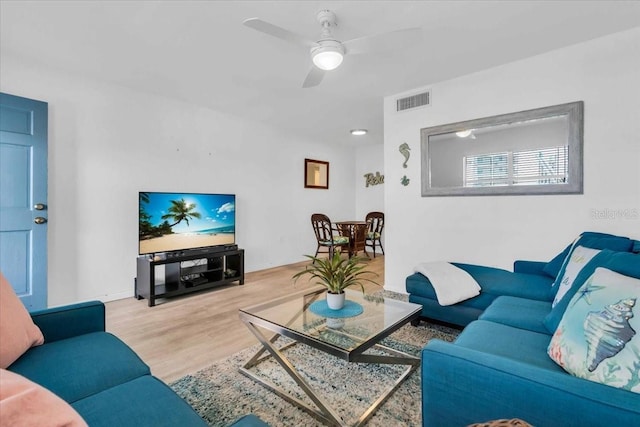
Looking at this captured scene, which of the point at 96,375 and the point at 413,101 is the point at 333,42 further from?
the point at 96,375

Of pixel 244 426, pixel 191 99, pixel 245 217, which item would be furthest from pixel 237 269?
pixel 244 426

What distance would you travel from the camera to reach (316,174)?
6.13 meters

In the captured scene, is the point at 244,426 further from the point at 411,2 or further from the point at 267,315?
the point at 411,2

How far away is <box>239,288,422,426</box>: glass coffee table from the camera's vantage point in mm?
1519

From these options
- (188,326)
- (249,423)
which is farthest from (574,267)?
(188,326)

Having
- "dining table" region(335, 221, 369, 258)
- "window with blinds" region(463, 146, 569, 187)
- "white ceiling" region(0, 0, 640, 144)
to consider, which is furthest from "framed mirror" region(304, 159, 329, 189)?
"window with blinds" region(463, 146, 569, 187)

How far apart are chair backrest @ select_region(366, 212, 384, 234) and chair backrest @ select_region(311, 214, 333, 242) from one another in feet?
3.44

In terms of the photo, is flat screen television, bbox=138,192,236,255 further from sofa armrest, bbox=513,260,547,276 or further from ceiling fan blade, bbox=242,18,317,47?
sofa armrest, bbox=513,260,547,276

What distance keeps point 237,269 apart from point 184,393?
245 cm

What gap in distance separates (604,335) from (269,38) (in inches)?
106

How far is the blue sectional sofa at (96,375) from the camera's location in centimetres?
94

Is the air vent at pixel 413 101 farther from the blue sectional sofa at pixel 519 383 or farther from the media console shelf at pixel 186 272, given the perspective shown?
the media console shelf at pixel 186 272

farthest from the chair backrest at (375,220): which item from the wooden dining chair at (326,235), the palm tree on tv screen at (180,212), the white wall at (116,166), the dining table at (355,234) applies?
the palm tree on tv screen at (180,212)

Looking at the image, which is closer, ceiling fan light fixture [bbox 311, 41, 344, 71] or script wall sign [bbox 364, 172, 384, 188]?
ceiling fan light fixture [bbox 311, 41, 344, 71]
